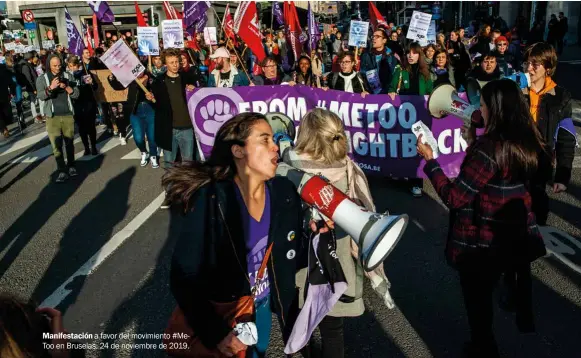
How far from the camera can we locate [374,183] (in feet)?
22.6

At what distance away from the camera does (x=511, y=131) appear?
253cm

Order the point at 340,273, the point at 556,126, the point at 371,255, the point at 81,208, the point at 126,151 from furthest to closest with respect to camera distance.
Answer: the point at 126,151
the point at 81,208
the point at 556,126
the point at 340,273
the point at 371,255

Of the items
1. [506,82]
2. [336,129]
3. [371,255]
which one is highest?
[506,82]

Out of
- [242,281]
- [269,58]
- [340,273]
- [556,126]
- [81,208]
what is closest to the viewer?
[242,281]

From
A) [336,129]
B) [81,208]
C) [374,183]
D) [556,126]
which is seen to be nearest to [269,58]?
[374,183]

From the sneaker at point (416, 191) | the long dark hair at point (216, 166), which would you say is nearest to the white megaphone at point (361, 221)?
the long dark hair at point (216, 166)

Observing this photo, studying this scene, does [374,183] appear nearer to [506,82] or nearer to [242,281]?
[506,82]

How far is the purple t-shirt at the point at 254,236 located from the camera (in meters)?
2.12

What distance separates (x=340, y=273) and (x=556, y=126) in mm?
2656

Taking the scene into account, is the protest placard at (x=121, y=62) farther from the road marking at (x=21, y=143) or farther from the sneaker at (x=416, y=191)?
the road marking at (x=21, y=143)

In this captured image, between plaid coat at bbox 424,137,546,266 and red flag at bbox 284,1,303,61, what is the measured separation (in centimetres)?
840

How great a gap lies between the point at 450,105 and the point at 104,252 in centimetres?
355

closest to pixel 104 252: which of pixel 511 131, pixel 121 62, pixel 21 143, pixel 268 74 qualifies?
pixel 121 62

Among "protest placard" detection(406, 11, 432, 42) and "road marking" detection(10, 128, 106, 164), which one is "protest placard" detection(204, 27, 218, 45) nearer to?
"road marking" detection(10, 128, 106, 164)
